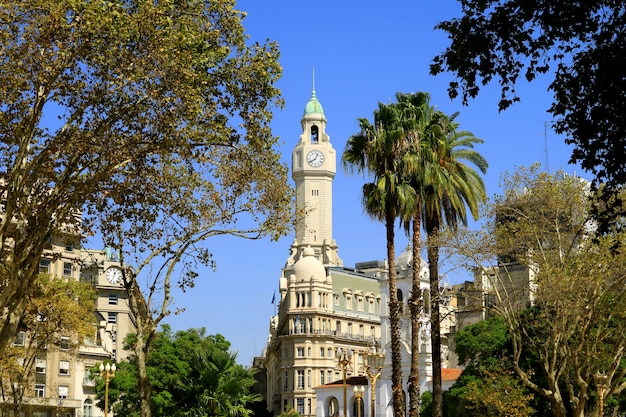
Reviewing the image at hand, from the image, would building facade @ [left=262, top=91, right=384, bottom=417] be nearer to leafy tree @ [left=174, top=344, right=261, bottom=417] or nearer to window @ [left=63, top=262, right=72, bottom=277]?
window @ [left=63, top=262, right=72, bottom=277]

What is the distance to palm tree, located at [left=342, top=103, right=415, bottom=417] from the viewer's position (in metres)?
40.8

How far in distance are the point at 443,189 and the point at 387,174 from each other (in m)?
2.78

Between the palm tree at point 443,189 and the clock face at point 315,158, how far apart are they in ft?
398

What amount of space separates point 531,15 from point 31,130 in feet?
40.7

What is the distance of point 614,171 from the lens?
53.1 ft

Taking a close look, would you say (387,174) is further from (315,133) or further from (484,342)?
(315,133)

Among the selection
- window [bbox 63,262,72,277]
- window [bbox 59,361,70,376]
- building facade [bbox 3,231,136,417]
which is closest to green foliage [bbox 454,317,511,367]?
building facade [bbox 3,231,136,417]

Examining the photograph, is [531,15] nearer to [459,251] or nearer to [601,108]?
[601,108]

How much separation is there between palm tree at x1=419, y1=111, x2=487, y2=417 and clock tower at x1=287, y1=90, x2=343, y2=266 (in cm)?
11349

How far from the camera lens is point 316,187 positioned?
545 feet

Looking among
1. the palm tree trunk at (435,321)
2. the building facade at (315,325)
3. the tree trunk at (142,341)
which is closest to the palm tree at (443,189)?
the palm tree trunk at (435,321)

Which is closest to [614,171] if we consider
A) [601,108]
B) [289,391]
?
[601,108]

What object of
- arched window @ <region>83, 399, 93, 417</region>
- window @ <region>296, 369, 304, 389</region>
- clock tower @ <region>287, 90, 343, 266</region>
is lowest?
arched window @ <region>83, 399, 93, 417</region>

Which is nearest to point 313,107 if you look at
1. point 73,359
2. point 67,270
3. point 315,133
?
point 315,133
